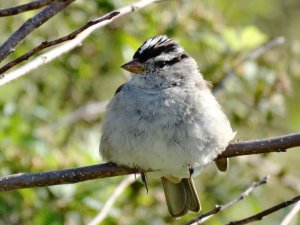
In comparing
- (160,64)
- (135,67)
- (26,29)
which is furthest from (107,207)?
(26,29)

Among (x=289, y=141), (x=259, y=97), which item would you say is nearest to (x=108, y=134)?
(x=289, y=141)

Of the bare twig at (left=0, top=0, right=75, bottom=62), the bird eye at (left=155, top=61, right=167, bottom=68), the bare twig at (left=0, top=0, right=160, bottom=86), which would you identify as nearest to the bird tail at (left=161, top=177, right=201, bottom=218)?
the bird eye at (left=155, top=61, right=167, bottom=68)

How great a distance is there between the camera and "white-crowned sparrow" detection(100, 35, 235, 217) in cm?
328

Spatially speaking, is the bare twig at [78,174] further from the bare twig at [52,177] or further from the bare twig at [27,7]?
the bare twig at [27,7]

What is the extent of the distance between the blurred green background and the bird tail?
419 mm

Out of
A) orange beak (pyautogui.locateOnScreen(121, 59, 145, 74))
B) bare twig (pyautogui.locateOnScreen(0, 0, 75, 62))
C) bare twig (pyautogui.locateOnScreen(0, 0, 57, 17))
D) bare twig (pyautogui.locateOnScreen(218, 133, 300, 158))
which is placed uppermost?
orange beak (pyautogui.locateOnScreen(121, 59, 145, 74))

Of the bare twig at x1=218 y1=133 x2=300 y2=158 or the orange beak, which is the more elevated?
the orange beak

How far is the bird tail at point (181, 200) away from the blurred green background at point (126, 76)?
1.37 feet

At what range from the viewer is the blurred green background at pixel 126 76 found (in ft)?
13.6

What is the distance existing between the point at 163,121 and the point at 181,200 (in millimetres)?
725

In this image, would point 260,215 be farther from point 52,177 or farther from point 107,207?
point 107,207

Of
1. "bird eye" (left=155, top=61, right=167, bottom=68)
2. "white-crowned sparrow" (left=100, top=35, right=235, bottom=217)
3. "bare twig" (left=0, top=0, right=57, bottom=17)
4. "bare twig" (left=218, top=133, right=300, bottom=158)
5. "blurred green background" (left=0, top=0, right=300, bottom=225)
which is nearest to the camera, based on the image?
"bare twig" (left=0, top=0, right=57, bottom=17)

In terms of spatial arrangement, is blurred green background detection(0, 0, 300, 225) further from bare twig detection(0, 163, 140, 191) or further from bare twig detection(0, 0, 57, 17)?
bare twig detection(0, 0, 57, 17)

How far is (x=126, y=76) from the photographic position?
515 cm
